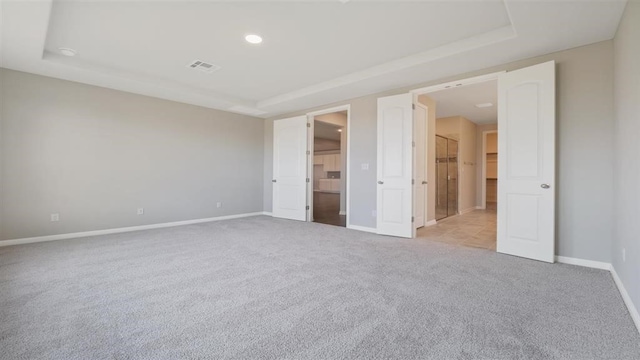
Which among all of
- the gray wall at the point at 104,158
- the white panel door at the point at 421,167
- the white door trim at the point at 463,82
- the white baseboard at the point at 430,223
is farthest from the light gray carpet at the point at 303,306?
the white door trim at the point at 463,82

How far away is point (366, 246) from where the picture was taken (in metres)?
3.87

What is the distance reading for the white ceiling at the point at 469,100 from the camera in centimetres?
503

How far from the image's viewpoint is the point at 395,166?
452 cm

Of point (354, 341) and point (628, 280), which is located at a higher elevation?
point (628, 280)

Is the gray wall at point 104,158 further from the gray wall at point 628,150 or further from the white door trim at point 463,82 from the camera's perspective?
the gray wall at point 628,150

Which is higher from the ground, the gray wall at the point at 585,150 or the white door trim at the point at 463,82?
the white door trim at the point at 463,82

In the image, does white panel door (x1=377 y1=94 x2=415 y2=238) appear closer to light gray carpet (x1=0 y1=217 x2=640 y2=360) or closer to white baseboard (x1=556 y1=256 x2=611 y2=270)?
light gray carpet (x1=0 y1=217 x2=640 y2=360)

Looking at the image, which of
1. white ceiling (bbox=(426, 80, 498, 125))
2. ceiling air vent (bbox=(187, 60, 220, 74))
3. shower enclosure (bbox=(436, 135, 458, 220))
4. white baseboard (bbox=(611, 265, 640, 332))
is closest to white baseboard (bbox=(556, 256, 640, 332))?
white baseboard (bbox=(611, 265, 640, 332))

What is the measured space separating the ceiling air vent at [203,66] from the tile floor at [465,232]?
4.21 metres

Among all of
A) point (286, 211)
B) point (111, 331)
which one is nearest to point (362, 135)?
point (286, 211)

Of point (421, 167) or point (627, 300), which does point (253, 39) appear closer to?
point (421, 167)

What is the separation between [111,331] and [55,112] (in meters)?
4.17

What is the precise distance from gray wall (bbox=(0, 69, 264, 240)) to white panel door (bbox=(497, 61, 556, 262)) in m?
5.29

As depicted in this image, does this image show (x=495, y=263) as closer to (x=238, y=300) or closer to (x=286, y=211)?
(x=238, y=300)
